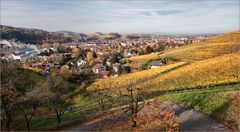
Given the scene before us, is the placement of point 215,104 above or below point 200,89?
above

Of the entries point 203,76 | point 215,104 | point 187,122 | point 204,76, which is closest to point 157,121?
point 187,122

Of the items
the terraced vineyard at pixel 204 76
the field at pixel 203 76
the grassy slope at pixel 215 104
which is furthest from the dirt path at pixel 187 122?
the terraced vineyard at pixel 204 76

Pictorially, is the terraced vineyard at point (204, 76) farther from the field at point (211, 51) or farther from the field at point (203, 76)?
the field at point (211, 51)

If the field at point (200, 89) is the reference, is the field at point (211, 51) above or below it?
above

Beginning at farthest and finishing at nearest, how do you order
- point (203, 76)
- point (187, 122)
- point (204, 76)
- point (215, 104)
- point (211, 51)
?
point (211, 51)
point (203, 76)
point (204, 76)
point (215, 104)
point (187, 122)

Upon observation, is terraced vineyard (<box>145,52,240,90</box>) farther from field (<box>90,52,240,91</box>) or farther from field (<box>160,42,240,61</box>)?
field (<box>160,42,240,61</box>)

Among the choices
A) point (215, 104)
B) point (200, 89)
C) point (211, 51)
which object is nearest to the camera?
point (215, 104)

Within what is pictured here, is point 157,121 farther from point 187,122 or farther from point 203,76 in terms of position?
point 203,76

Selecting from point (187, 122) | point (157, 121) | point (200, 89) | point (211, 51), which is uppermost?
point (211, 51)

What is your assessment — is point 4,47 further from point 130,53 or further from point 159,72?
point 159,72
